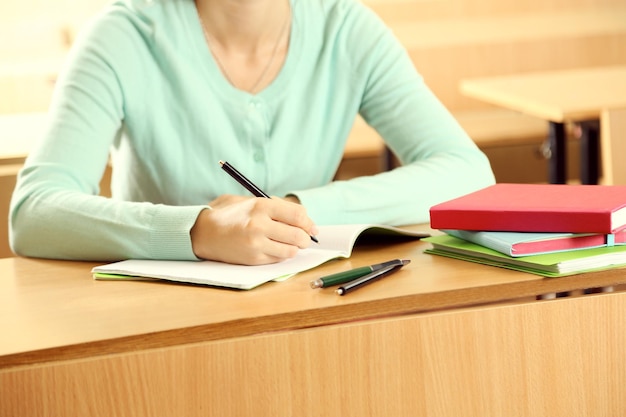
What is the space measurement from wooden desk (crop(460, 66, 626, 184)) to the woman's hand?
1.95 metres

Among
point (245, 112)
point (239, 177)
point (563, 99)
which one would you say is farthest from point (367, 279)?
point (563, 99)

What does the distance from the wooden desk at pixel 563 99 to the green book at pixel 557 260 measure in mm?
1884

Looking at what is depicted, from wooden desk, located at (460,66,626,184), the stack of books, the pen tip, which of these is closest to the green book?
the stack of books

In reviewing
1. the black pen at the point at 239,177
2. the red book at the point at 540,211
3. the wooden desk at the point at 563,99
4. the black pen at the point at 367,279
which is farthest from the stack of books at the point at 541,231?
the wooden desk at the point at 563,99

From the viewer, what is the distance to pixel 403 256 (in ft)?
4.66

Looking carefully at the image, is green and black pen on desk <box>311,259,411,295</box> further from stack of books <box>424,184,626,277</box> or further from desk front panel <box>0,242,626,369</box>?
stack of books <box>424,184,626,277</box>

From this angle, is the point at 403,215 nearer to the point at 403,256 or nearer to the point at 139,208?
the point at 403,256

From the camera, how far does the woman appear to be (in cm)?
164

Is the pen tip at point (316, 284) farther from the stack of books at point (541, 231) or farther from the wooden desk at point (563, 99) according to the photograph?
the wooden desk at point (563, 99)

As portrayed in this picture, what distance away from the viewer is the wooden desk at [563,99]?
10.5 feet

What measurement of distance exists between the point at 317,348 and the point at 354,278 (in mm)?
110

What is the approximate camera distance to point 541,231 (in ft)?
4.35

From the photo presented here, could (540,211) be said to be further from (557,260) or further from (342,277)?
(342,277)

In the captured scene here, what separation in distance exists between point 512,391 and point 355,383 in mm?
202
